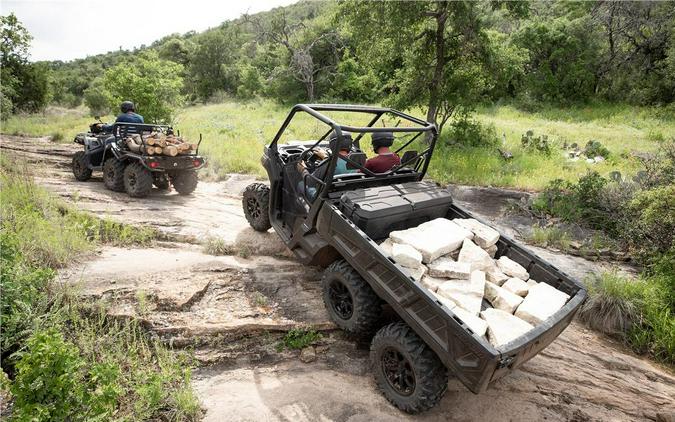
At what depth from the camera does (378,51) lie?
11.7 m

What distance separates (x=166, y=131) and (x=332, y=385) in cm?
625

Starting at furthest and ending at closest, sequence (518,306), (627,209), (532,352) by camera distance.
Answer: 1. (627,209)
2. (518,306)
3. (532,352)

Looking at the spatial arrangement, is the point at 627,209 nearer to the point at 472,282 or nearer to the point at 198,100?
the point at 472,282

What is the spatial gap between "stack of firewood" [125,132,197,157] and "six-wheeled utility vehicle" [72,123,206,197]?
4 cm

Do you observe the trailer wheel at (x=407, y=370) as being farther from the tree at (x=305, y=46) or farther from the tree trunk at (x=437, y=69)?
the tree at (x=305, y=46)

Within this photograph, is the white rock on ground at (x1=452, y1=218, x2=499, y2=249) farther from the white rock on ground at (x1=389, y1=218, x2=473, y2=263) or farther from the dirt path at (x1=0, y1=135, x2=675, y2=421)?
the dirt path at (x1=0, y1=135, x2=675, y2=421)

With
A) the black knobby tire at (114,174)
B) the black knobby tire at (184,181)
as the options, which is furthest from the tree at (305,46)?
the black knobby tire at (114,174)

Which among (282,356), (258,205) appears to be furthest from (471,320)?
(258,205)

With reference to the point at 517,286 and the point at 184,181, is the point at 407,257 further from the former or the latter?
the point at 184,181

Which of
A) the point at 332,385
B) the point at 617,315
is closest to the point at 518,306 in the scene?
the point at 332,385

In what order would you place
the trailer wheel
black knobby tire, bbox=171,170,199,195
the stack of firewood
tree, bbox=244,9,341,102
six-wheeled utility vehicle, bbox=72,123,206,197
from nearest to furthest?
the trailer wheel → the stack of firewood → six-wheeled utility vehicle, bbox=72,123,206,197 → black knobby tire, bbox=171,170,199,195 → tree, bbox=244,9,341,102

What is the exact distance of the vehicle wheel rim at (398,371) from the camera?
297 centimetres

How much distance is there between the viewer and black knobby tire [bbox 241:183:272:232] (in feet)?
17.4

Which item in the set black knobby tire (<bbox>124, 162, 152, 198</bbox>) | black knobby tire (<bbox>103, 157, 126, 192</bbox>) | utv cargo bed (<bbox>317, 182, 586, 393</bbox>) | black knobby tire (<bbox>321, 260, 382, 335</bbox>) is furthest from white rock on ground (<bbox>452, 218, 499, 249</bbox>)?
black knobby tire (<bbox>103, 157, 126, 192</bbox>)
